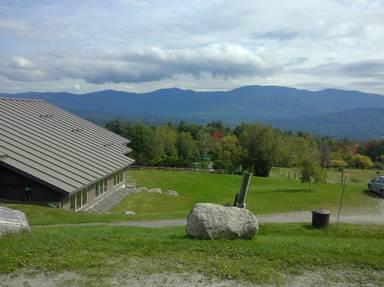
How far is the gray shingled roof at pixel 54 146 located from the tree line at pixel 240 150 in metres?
34.1

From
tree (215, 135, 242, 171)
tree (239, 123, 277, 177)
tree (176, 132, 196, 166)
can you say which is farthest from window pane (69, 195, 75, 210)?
tree (176, 132, 196, 166)

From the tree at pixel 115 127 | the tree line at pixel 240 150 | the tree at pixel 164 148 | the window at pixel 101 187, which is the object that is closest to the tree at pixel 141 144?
the tree line at pixel 240 150

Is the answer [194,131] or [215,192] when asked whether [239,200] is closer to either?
[215,192]

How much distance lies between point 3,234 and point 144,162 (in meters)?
85.7

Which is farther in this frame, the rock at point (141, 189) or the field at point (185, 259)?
the rock at point (141, 189)

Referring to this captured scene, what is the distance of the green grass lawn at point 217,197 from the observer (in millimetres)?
34203

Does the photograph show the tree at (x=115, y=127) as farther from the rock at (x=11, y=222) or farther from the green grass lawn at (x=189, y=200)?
the rock at (x=11, y=222)

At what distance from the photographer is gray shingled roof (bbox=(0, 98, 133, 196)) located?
29.6m

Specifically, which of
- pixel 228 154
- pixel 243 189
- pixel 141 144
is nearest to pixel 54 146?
pixel 243 189

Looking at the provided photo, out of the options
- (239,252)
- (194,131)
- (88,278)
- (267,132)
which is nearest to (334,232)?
(239,252)

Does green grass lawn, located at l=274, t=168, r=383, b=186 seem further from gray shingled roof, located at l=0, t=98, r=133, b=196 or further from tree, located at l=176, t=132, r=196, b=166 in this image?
gray shingled roof, located at l=0, t=98, r=133, b=196

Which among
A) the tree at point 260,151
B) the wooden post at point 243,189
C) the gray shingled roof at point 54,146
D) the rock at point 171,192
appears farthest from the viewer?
the tree at point 260,151

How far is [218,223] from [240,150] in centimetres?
7723

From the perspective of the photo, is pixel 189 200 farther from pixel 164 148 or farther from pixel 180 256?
pixel 164 148
